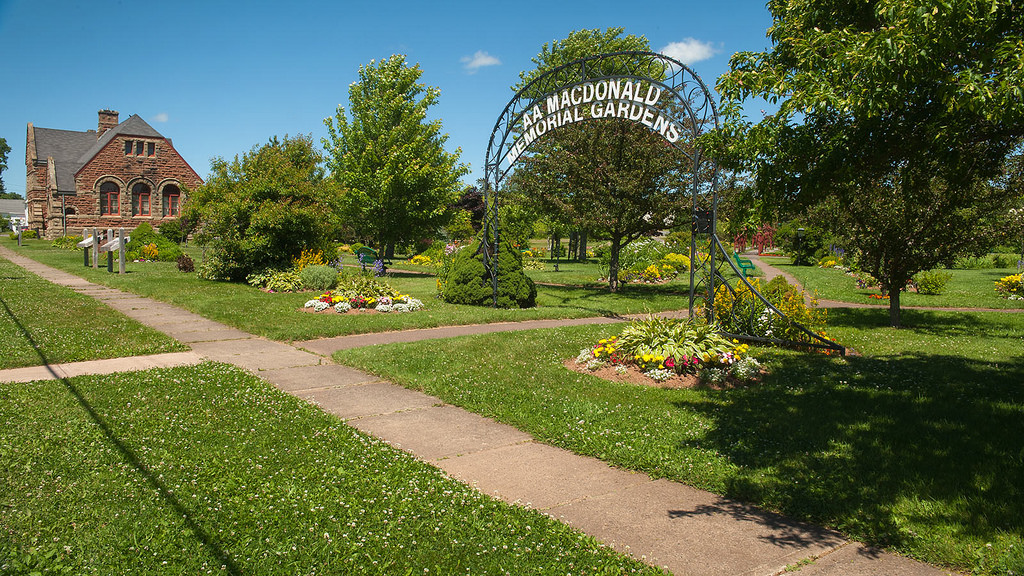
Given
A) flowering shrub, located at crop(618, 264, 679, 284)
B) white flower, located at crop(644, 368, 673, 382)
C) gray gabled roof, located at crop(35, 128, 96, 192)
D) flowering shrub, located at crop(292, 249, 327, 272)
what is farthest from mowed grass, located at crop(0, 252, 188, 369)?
gray gabled roof, located at crop(35, 128, 96, 192)

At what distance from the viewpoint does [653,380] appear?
312 inches

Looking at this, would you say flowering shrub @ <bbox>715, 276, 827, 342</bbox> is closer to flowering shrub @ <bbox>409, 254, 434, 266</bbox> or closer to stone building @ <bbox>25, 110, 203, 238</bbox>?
flowering shrub @ <bbox>409, 254, 434, 266</bbox>

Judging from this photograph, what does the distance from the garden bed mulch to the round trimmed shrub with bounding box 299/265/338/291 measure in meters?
11.1

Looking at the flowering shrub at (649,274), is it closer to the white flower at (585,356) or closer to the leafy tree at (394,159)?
the leafy tree at (394,159)

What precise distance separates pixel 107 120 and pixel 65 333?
2106 inches

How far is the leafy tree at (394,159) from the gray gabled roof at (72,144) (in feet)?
95.4

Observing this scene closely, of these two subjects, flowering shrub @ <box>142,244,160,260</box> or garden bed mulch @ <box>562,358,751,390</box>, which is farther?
flowering shrub @ <box>142,244,160,260</box>

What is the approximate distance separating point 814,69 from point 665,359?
3742mm

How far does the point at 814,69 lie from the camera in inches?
234

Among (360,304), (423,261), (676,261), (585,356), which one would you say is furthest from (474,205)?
(585,356)

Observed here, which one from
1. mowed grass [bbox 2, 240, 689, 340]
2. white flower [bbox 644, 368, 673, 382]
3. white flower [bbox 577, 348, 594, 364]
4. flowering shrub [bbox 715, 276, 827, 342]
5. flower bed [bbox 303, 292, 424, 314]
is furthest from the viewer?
flower bed [bbox 303, 292, 424, 314]

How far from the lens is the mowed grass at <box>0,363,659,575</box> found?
347 centimetres

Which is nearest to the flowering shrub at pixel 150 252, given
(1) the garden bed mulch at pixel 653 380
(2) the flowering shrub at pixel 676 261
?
(2) the flowering shrub at pixel 676 261

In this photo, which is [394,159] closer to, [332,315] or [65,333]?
[332,315]
